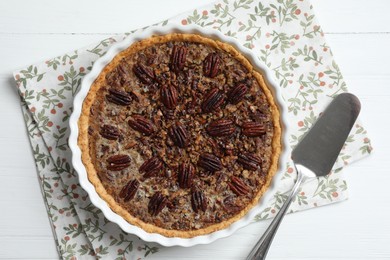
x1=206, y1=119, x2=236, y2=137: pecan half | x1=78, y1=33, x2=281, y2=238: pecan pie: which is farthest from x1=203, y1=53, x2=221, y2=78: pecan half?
x1=206, y1=119, x2=236, y2=137: pecan half

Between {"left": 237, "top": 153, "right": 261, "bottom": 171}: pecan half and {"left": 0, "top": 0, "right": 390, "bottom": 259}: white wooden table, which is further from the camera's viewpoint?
{"left": 0, "top": 0, "right": 390, "bottom": 259}: white wooden table

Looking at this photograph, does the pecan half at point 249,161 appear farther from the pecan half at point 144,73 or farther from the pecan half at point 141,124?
the pecan half at point 144,73

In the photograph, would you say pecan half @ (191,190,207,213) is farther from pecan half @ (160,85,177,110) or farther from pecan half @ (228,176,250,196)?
pecan half @ (160,85,177,110)

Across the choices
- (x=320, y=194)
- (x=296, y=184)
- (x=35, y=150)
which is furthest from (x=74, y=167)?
(x=320, y=194)

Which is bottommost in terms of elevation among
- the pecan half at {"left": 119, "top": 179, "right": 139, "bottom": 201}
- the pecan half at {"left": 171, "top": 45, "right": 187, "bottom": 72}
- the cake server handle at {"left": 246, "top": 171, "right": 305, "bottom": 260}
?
the cake server handle at {"left": 246, "top": 171, "right": 305, "bottom": 260}

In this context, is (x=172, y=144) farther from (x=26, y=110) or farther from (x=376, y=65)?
(x=376, y=65)

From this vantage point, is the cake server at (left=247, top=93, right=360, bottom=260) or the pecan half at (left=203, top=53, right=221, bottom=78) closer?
the pecan half at (left=203, top=53, right=221, bottom=78)

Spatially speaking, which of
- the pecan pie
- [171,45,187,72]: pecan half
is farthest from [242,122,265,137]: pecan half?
[171,45,187,72]: pecan half

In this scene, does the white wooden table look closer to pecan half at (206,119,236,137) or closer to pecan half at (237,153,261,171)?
pecan half at (237,153,261,171)

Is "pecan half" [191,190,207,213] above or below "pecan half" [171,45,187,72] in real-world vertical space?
below
